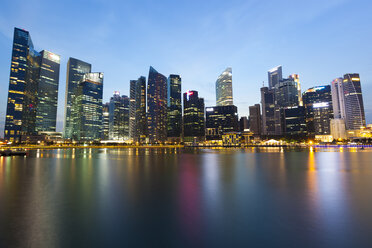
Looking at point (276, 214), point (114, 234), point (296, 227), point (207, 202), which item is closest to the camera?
point (114, 234)

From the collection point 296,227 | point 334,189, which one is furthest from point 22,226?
point 334,189

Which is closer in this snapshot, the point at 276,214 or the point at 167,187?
the point at 276,214

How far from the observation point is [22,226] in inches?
365

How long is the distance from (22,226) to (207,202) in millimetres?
9708

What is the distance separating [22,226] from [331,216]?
15.0 m

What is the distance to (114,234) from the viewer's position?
833 cm

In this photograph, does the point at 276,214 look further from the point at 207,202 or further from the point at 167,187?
the point at 167,187

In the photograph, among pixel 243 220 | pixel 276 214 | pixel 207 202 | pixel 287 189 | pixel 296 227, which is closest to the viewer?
pixel 296 227

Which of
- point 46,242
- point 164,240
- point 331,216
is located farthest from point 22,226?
point 331,216

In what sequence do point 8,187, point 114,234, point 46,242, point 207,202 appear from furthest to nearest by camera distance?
1. point 8,187
2. point 207,202
3. point 114,234
4. point 46,242

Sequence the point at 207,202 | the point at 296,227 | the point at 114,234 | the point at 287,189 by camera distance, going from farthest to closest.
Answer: the point at 287,189 < the point at 207,202 < the point at 296,227 < the point at 114,234

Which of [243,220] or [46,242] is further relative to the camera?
[243,220]

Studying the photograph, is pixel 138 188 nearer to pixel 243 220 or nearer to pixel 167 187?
pixel 167 187

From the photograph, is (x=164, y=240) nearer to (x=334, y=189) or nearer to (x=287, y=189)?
(x=287, y=189)
